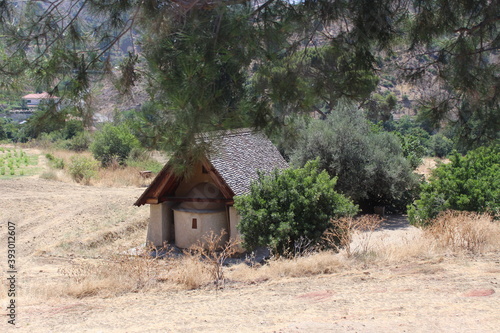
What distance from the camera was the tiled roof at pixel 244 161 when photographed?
16156mm

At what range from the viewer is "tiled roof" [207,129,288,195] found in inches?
636

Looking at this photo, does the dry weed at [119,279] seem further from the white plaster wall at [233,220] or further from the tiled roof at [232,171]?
the white plaster wall at [233,220]

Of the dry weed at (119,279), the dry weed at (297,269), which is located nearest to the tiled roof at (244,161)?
the dry weed at (297,269)

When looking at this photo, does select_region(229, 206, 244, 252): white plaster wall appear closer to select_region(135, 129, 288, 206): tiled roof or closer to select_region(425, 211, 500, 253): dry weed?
select_region(135, 129, 288, 206): tiled roof

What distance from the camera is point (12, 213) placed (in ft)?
72.6

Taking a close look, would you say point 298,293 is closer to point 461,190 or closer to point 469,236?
point 469,236

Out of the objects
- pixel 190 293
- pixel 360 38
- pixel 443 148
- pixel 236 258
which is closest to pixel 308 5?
pixel 360 38

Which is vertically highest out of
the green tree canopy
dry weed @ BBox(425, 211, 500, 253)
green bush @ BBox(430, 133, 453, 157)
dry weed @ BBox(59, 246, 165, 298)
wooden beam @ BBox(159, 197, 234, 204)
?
the green tree canopy

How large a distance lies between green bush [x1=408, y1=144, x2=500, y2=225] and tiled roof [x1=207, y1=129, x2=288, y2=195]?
4.65 meters

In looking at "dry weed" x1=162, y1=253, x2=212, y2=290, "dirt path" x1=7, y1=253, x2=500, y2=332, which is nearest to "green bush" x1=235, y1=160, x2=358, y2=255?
"dry weed" x1=162, y1=253, x2=212, y2=290

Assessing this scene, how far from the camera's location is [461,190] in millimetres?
14023

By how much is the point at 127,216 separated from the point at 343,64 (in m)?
16.2

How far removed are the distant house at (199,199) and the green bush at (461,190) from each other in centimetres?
547

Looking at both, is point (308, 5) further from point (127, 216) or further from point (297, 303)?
point (127, 216)
